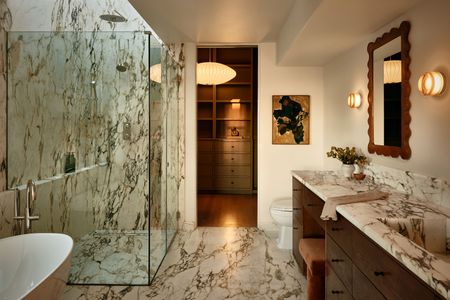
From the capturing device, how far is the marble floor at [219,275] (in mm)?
2293

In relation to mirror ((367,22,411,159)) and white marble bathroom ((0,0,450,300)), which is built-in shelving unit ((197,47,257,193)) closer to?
white marble bathroom ((0,0,450,300))

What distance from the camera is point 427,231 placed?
1.42m

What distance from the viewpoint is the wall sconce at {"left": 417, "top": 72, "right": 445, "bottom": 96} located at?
1.63m

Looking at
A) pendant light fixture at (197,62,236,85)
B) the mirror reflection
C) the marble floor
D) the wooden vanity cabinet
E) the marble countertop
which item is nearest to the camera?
the marble countertop

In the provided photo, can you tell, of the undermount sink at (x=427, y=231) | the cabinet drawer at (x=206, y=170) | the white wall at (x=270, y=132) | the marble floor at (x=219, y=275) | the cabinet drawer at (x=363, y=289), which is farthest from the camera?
the cabinet drawer at (x=206, y=170)

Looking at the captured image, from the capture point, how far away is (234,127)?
6.04 m

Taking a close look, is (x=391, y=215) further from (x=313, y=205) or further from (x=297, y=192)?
(x=297, y=192)

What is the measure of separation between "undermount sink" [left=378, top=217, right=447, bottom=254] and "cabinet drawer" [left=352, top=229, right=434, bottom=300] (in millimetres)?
189

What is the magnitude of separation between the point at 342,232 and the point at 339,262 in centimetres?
18

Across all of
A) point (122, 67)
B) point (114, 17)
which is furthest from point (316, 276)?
point (114, 17)

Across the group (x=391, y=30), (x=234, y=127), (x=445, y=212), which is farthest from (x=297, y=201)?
(x=234, y=127)

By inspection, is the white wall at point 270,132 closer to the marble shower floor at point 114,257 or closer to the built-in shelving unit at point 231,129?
the marble shower floor at point 114,257

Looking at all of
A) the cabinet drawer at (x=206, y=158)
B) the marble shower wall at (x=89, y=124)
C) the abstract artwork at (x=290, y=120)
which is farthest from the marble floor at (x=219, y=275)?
the cabinet drawer at (x=206, y=158)

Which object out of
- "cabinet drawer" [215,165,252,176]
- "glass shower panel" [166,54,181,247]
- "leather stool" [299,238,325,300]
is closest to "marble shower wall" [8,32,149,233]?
"glass shower panel" [166,54,181,247]
